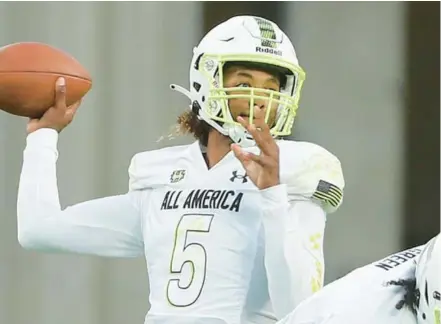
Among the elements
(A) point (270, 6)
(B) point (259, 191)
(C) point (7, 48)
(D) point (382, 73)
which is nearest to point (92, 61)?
(A) point (270, 6)

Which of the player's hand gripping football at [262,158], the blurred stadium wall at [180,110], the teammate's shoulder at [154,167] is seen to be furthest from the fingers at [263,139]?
the blurred stadium wall at [180,110]

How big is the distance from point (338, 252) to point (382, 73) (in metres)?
0.51

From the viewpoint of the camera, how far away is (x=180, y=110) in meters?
3.65

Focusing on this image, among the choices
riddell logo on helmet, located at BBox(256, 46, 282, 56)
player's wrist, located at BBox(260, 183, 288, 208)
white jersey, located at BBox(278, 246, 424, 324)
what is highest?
riddell logo on helmet, located at BBox(256, 46, 282, 56)

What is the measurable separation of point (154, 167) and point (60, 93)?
0.67 ft

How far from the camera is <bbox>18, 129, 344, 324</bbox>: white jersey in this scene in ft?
7.27

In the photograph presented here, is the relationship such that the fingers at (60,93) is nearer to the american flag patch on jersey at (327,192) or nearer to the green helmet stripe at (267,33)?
the green helmet stripe at (267,33)

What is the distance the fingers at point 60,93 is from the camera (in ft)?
7.95

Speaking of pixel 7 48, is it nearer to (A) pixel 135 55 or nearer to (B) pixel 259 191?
(B) pixel 259 191

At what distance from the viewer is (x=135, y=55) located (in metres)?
3.75

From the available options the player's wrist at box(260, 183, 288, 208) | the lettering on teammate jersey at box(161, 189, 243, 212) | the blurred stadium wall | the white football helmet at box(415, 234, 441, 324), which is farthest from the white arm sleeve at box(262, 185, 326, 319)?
the blurred stadium wall

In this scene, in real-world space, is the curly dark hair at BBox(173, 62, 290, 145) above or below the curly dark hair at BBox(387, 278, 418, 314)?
above

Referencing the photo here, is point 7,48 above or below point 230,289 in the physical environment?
above

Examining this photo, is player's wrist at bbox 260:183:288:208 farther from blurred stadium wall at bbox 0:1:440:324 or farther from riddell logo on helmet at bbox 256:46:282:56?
blurred stadium wall at bbox 0:1:440:324
